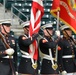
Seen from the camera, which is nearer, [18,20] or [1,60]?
[1,60]

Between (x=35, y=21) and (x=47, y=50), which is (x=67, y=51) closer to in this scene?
(x=47, y=50)

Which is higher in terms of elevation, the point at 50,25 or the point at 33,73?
the point at 50,25

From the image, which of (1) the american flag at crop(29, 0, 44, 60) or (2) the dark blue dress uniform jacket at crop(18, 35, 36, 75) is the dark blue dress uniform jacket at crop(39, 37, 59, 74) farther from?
(2) the dark blue dress uniform jacket at crop(18, 35, 36, 75)

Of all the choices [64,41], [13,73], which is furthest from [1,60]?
[64,41]

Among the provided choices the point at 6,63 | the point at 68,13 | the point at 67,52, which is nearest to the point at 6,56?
the point at 6,63

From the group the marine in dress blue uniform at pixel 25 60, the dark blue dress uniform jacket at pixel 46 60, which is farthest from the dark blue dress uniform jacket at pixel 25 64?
the dark blue dress uniform jacket at pixel 46 60

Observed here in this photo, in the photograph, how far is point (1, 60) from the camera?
6.72m

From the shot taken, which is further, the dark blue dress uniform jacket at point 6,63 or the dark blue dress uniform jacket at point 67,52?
the dark blue dress uniform jacket at point 67,52

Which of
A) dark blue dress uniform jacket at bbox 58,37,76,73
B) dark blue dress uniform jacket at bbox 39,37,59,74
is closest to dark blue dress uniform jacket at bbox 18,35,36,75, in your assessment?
→ dark blue dress uniform jacket at bbox 39,37,59,74

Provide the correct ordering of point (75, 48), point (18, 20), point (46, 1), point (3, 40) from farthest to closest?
point (46, 1) → point (18, 20) → point (75, 48) → point (3, 40)

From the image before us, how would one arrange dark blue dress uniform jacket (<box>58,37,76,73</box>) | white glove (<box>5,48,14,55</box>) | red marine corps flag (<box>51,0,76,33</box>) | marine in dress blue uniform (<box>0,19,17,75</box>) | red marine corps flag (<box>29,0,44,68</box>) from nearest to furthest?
white glove (<box>5,48,14,55</box>), marine in dress blue uniform (<box>0,19,17,75</box>), red marine corps flag (<box>29,0,44,68</box>), dark blue dress uniform jacket (<box>58,37,76,73</box>), red marine corps flag (<box>51,0,76,33</box>)

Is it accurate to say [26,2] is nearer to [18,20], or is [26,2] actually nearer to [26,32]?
[18,20]

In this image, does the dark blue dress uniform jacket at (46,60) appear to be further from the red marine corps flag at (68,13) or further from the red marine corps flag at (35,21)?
the red marine corps flag at (68,13)

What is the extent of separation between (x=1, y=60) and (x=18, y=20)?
4500 mm
